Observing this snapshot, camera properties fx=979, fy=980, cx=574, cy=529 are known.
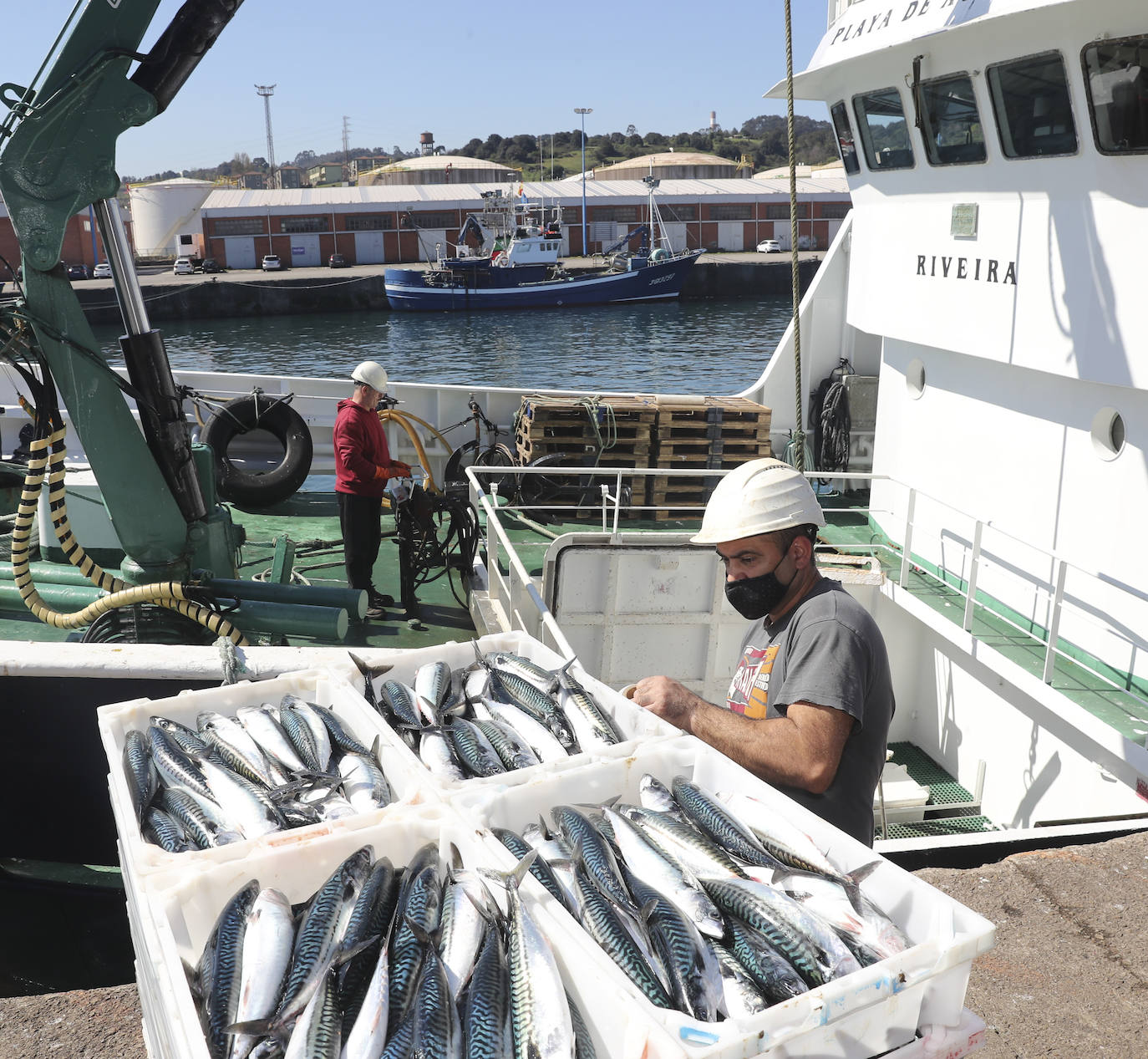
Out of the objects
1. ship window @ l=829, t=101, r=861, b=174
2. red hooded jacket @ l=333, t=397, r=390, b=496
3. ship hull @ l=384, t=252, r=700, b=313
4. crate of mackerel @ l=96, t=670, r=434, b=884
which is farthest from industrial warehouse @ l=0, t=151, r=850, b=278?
crate of mackerel @ l=96, t=670, r=434, b=884

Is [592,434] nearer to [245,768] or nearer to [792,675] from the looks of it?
[792,675]

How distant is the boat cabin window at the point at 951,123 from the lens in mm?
6800

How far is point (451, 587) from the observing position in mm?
8570

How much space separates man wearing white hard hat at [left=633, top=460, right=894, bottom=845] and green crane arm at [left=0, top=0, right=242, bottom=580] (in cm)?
367

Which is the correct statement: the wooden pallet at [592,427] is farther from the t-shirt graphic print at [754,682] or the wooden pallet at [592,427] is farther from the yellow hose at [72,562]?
the t-shirt graphic print at [754,682]

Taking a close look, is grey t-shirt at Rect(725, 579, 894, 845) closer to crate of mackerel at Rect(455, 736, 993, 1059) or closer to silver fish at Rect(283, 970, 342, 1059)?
crate of mackerel at Rect(455, 736, 993, 1059)

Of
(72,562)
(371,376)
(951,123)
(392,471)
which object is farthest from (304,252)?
(72,562)

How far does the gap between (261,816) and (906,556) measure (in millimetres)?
5888

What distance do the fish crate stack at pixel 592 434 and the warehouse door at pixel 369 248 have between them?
6139cm

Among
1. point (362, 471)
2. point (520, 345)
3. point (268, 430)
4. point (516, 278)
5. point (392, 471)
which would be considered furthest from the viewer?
point (516, 278)

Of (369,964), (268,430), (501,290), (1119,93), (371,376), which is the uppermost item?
(1119,93)

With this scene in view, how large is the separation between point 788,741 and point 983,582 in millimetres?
5367

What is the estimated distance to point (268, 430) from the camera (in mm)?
11094

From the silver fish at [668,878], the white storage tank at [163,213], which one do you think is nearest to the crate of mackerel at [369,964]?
the silver fish at [668,878]
